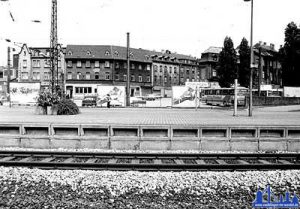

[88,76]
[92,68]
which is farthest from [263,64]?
[88,76]

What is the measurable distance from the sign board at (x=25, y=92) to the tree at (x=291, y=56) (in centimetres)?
4032

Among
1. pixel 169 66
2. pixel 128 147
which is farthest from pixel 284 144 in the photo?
pixel 169 66

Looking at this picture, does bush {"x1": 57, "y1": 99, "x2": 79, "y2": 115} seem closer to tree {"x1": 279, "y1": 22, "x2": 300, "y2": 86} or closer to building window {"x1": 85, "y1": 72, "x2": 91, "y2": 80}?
tree {"x1": 279, "y1": 22, "x2": 300, "y2": 86}

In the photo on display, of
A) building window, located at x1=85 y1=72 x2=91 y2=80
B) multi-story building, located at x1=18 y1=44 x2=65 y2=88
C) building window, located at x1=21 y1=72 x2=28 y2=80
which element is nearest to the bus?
building window, located at x1=85 y1=72 x2=91 y2=80

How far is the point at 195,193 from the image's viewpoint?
7301mm

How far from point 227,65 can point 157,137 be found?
57.9m

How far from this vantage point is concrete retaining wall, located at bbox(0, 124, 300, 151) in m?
13.1

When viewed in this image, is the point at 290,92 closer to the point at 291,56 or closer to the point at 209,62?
the point at 291,56

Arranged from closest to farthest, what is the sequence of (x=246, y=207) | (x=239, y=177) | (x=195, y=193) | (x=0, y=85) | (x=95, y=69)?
1. (x=246, y=207)
2. (x=195, y=193)
3. (x=239, y=177)
4. (x=95, y=69)
5. (x=0, y=85)

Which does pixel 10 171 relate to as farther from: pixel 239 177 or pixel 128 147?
pixel 239 177

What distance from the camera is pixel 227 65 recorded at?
68.1 metres

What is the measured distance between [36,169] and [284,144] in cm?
950

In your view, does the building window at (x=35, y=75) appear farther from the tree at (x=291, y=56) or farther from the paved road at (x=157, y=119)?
the paved road at (x=157, y=119)

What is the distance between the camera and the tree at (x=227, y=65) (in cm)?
6788
